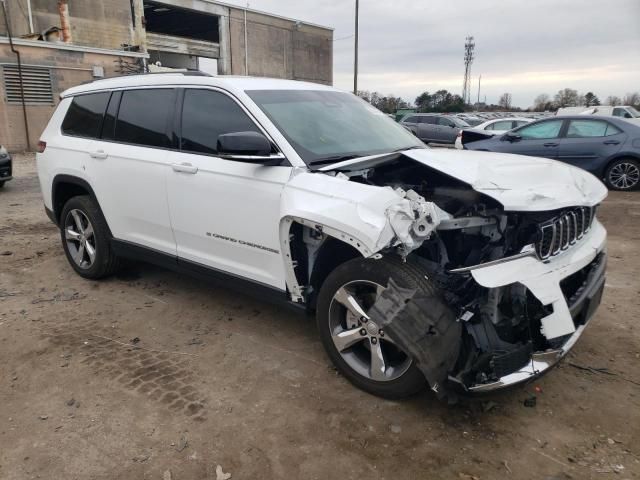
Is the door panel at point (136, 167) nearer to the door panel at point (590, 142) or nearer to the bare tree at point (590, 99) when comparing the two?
the door panel at point (590, 142)

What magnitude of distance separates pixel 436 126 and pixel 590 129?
11.1 metres

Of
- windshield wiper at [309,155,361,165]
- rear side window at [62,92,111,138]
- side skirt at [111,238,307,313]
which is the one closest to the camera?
windshield wiper at [309,155,361,165]

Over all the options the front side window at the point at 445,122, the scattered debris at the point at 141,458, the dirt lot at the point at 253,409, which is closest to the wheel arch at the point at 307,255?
the dirt lot at the point at 253,409

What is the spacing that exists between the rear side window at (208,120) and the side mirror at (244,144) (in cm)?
31

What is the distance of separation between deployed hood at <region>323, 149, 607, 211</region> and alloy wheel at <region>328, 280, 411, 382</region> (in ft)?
2.65

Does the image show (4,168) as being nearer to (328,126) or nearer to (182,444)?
(328,126)

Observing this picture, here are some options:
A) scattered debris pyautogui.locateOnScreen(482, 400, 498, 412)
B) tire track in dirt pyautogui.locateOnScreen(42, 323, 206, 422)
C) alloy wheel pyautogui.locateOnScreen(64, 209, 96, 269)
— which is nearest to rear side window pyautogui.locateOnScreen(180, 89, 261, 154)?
tire track in dirt pyautogui.locateOnScreen(42, 323, 206, 422)

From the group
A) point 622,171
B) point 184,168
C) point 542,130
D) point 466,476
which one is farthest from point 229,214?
point 622,171

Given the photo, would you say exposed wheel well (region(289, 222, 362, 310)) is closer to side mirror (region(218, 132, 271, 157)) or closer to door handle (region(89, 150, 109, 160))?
side mirror (region(218, 132, 271, 157))

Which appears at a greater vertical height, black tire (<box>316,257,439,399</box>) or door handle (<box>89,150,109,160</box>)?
door handle (<box>89,150,109,160</box>)

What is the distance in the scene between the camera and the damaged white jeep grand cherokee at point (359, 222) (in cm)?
256

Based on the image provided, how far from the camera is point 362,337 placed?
2.94 meters

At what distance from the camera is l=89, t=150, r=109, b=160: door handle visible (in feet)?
14.5

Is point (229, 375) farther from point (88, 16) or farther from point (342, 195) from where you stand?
point (88, 16)
